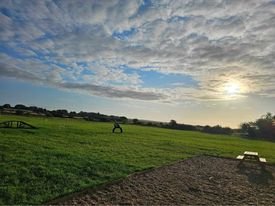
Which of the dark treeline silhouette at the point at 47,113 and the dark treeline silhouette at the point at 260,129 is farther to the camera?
the dark treeline silhouette at the point at 260,129

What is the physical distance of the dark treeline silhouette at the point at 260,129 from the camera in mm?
58375

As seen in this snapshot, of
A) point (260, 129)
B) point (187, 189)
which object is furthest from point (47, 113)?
point (187, 189)

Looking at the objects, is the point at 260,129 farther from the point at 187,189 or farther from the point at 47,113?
the point at 187,189

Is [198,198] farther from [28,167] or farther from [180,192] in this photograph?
[28,167]

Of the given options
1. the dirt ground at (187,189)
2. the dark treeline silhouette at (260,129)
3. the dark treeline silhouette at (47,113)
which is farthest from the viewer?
the dark treeline silhouette at (260,129)

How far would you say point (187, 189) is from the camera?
718cm

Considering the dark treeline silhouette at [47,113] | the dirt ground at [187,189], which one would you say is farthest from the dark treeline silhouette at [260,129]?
the dirt ground at [187,189]

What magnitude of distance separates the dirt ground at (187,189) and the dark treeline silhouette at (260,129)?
52233 mm

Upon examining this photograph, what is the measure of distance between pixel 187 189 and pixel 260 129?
196ft

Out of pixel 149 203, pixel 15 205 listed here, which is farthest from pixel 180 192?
pixel 15 205

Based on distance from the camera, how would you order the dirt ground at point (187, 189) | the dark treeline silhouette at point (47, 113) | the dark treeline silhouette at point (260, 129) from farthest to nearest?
the dark treeline silhouette at point (260, 129) < the dark treeline silhouette at point (47, 113) < the dirt ground at point (187, 189)

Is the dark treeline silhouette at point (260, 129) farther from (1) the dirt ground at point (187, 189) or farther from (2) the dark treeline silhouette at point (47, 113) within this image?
(1) the dirt ground at point (187, 189)

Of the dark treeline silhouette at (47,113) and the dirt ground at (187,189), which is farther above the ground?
the dark treeline silhouette at (47,113)

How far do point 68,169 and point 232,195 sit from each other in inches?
178
